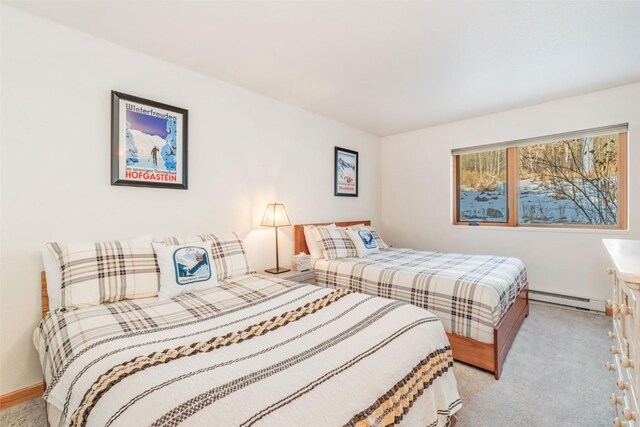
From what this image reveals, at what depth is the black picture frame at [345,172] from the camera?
3943 millimetres

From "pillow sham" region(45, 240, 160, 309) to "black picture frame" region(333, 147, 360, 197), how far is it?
2.52 metres

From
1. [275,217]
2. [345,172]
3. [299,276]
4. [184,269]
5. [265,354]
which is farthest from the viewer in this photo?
[345,172]

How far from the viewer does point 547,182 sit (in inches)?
139

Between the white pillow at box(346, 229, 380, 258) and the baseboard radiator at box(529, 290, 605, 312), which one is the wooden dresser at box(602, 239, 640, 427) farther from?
the baseboard radiator at box(529, 290, 605, 312)

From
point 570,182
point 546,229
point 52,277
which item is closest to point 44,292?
point 52,277

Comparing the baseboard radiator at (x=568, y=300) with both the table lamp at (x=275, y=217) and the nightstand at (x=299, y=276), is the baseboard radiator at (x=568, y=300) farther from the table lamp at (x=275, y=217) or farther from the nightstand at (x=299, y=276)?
the table lamp at (x=275, y=217)

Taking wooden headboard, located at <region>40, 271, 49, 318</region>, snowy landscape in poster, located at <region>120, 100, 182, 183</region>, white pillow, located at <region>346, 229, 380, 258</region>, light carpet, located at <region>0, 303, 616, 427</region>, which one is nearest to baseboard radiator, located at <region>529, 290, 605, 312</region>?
light carpet, located at <region>0, 303, 616, 427</region>

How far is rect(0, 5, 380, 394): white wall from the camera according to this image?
175 centimetres

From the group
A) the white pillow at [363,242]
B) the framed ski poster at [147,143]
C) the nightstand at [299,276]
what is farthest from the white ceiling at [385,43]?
the nightstand at [299,276]

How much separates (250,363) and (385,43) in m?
2.18

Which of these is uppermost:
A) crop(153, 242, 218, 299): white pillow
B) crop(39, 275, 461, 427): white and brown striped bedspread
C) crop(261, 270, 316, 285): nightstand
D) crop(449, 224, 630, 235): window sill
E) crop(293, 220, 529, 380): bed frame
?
crop(449, 224, 630, 235): window sill

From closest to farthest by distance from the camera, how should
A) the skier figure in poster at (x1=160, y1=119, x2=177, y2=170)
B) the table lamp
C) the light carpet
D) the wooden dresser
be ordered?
the wooden dresser
the light carpet
the skier figure in poster at (x1=160, y1=119, x2=177, y2=170)
the table lamp

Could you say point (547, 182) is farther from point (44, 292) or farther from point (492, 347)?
point (44, 292)

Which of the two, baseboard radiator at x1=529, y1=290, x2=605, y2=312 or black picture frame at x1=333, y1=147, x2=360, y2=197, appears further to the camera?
black picture frame at x1=333, y1=147, x2=360, y2=197
